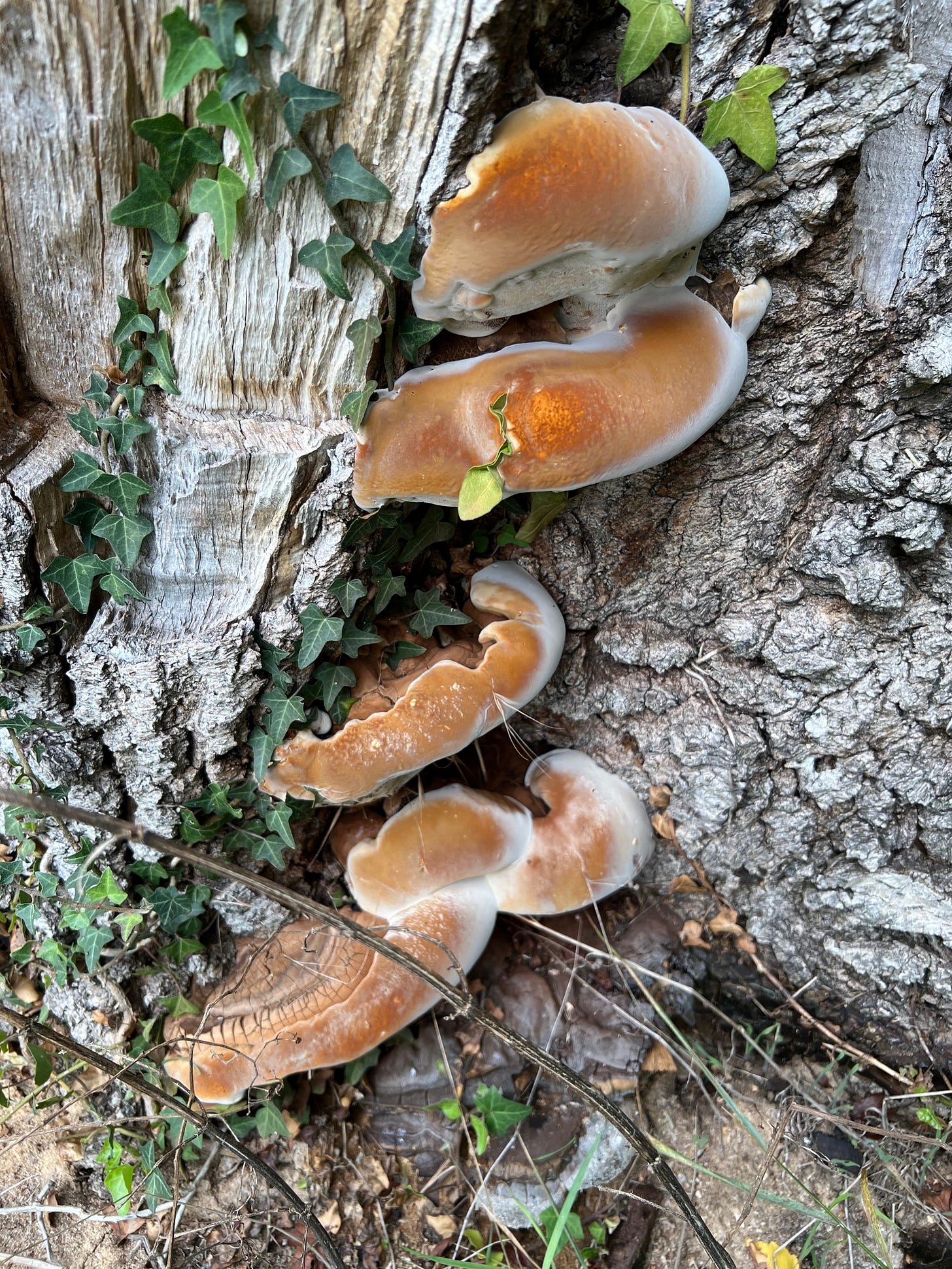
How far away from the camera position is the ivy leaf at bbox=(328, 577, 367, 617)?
2.12m

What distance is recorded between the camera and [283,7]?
4.49 ft

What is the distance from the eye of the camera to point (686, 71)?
1.74 m

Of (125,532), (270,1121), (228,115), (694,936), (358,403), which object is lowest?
(270,1121)

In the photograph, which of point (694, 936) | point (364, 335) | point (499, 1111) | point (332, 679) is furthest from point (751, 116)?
point (499, 1111)

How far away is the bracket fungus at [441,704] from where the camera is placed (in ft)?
7.24

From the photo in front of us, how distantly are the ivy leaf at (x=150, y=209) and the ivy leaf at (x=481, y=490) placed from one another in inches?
31.8

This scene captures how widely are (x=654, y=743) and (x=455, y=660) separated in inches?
34.0

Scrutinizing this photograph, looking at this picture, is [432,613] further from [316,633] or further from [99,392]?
[99,392]

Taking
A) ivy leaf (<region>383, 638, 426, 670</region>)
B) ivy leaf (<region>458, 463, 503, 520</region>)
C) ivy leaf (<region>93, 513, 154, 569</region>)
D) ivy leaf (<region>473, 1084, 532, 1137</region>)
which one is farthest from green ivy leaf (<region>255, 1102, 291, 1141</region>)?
ivy leaf (<region>458, 463, 503, 520</region>)

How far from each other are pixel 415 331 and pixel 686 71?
84cm

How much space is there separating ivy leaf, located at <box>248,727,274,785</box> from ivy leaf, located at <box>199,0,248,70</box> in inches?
64.3

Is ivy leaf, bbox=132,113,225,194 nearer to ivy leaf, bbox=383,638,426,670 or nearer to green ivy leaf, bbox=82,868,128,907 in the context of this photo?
ivy leaf, bbox=383,638,426,670

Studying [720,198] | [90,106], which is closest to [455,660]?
[720,198]

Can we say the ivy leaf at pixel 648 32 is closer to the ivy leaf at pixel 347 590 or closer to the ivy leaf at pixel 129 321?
the ivy leaf at pixel 129 321
